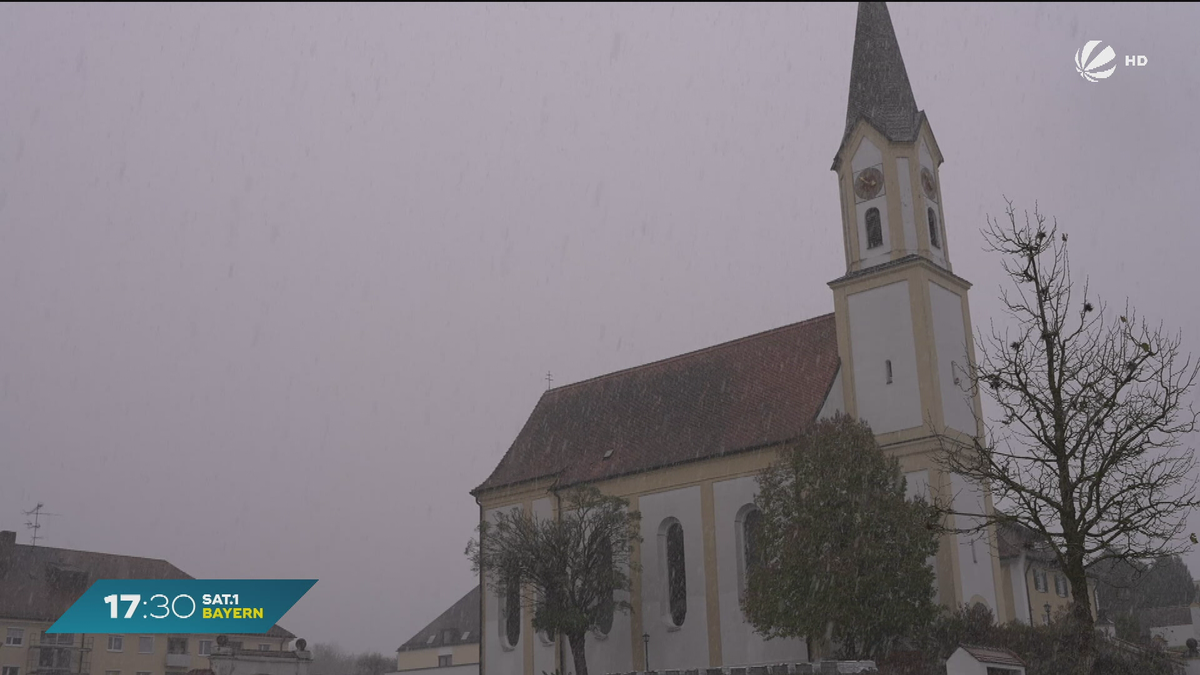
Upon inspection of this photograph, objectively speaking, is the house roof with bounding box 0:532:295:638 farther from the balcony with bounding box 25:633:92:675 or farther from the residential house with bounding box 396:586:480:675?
the residential house with bounding box 396:586:480:675

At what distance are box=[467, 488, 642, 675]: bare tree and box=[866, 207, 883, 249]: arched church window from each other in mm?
13032

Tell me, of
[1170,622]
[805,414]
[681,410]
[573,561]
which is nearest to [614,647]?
[573,561]

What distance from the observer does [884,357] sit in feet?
128

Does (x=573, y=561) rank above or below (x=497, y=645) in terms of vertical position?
above

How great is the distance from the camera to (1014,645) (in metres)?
31.6

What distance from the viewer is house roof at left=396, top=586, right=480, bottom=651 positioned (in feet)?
244

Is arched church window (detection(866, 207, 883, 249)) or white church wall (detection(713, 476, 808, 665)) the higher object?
arched church window (detection(866, 207, 883, 249))

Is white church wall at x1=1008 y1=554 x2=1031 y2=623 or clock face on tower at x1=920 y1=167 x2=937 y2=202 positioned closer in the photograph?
clock face on tower at x1=920 y1=167 x2=937 y2=202

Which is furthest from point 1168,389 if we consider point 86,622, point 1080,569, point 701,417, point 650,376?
point 86,622

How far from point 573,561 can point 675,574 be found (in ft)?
13.9

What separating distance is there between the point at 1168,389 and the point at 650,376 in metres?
29.6

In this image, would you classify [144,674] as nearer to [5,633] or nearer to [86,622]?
[5,633]

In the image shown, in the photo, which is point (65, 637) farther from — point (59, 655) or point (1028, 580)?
point (1028, 580)

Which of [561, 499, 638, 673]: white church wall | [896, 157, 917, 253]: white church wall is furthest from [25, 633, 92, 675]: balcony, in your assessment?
[896, 157, 917, 253]: white church wall
